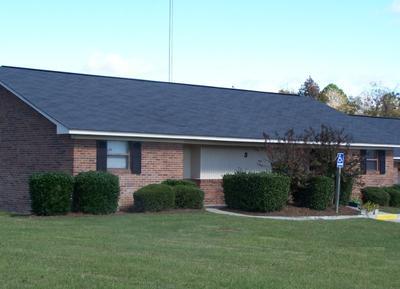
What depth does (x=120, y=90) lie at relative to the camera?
2717cm

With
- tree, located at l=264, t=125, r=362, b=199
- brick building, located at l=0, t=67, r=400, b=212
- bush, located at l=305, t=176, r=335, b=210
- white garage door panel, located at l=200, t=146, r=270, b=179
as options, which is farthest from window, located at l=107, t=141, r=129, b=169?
bush, located at l=305, t=176, r=335, b=210

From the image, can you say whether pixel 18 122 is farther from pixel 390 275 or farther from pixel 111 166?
pixel 390 275

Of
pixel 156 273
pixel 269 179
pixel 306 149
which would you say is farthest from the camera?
pixel 306 149

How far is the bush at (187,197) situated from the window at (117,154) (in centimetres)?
220

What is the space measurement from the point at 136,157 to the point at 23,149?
4441mm

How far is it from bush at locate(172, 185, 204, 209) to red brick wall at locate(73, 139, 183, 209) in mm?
1674

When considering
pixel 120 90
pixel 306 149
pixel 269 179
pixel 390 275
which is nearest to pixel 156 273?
pixel 390 275

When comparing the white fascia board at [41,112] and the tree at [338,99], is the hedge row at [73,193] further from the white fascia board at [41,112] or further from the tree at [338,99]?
the tree at [338,99]

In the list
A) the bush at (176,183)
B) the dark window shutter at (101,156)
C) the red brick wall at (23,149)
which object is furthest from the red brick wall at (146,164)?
the bush at (176,183)

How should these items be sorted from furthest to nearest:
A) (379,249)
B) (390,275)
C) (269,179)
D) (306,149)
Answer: (306,149), (269,179), (379,249), (390,275)

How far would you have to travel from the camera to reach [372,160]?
30938 millimetres

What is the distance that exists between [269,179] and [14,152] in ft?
31.9

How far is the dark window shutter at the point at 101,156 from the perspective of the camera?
72.8ft

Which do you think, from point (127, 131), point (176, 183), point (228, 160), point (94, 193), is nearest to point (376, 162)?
point (228, 160)
